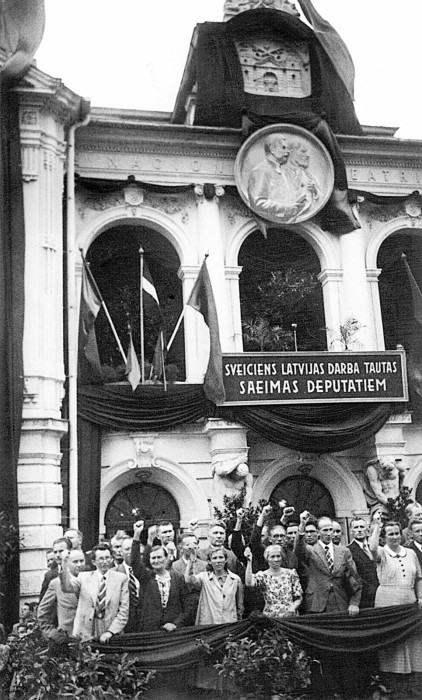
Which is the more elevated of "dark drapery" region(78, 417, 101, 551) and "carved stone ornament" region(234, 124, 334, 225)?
"carved stone ornament" region(234, 124, 334, 225)

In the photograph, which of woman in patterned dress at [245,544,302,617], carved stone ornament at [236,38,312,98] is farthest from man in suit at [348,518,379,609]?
carved stone ornament at [236,38,312,98]

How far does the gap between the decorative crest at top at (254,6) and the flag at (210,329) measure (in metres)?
5.93

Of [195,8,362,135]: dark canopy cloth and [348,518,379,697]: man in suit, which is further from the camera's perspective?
[195,8,362,135]: dark canopy cloth

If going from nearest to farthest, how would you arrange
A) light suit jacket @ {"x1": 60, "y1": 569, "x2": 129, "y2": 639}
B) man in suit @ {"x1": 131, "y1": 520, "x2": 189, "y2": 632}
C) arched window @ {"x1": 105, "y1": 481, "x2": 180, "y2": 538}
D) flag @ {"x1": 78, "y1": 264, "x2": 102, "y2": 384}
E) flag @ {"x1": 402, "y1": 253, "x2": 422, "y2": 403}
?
light suit jacket @ {"x1": 60, "y1": 569, "x2": 129, "y2": 639} < man in suit @ {"x1": 131, "y1": 520, "x2": 189, "y2": 632} < flag @ {"x1": 78, "y1": 264, "x2": 102, "y2": 384} < arched window @ {"x1": 105, "y1": 481, "x2": 180, "y2": 538} < flag @ {"x1": 402, "y1": 253, "x2": 422, "y2": 403}

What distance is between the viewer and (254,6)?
1576 centimetres

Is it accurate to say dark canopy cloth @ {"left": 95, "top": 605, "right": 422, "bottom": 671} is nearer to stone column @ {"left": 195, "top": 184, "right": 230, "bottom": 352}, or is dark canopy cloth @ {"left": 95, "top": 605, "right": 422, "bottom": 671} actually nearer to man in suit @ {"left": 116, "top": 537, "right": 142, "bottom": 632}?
man in suit @ {"left": 116, "top": 537, "right": 142, "bottom": 632}

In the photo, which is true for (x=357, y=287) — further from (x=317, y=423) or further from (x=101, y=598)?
(x=101, y=598)

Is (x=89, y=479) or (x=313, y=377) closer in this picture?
(x=89, y=479)

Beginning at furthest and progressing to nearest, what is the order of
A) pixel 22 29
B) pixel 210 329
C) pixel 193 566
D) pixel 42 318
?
pixel 210 329, pixel 22 29, pixel 42 318, pixel 193 566

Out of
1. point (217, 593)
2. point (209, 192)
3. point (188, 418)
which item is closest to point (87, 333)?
point (188, 418)

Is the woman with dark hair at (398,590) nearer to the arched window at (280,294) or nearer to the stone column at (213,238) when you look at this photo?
the arched window at (280,294)

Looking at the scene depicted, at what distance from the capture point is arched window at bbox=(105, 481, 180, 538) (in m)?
13.6

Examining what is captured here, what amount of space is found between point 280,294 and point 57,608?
782 centimetres

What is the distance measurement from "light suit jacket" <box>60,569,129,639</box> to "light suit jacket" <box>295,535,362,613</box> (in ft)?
7.44
